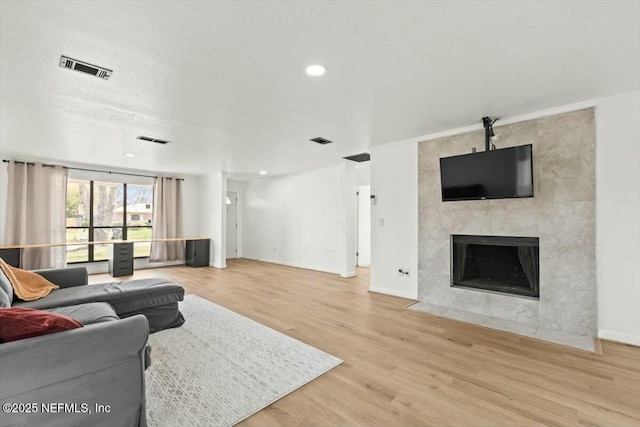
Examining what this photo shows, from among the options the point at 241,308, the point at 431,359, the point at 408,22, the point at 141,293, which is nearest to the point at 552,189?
the point at 431,359

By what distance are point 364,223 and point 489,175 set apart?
4.79 meters

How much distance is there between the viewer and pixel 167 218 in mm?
7715

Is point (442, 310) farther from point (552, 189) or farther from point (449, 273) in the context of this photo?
point (552, 189)

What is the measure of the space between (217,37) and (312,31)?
0.64 metres

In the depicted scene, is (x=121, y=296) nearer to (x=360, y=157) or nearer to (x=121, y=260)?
(x=121, y=260)

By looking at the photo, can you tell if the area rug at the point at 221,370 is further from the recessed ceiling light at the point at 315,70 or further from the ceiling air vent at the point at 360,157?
the ceiling air vent at the point at 360,157

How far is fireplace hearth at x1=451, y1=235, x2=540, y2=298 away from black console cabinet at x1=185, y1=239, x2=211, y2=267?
5910 mm

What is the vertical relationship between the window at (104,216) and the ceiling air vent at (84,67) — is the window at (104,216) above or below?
below

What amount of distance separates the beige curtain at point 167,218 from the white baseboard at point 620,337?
8.23 metres

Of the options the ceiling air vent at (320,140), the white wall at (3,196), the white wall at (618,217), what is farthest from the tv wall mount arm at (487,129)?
the white wall at (3,196)

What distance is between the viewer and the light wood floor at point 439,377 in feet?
6.14

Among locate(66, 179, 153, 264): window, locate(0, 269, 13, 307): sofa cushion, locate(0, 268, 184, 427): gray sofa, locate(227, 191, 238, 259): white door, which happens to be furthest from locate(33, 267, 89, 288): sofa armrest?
locate(227, 191, 238, 259): white door

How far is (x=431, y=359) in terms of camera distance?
2619 mm

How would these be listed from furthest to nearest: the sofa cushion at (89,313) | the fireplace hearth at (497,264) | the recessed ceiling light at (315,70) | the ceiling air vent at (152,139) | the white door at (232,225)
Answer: the white door at (232,225) → the ceiling air vent at (152,139) → the fireplace hearth at (497,264) → the recessed ceiling light at (315,70) → the sofa cushion at (89,313)
